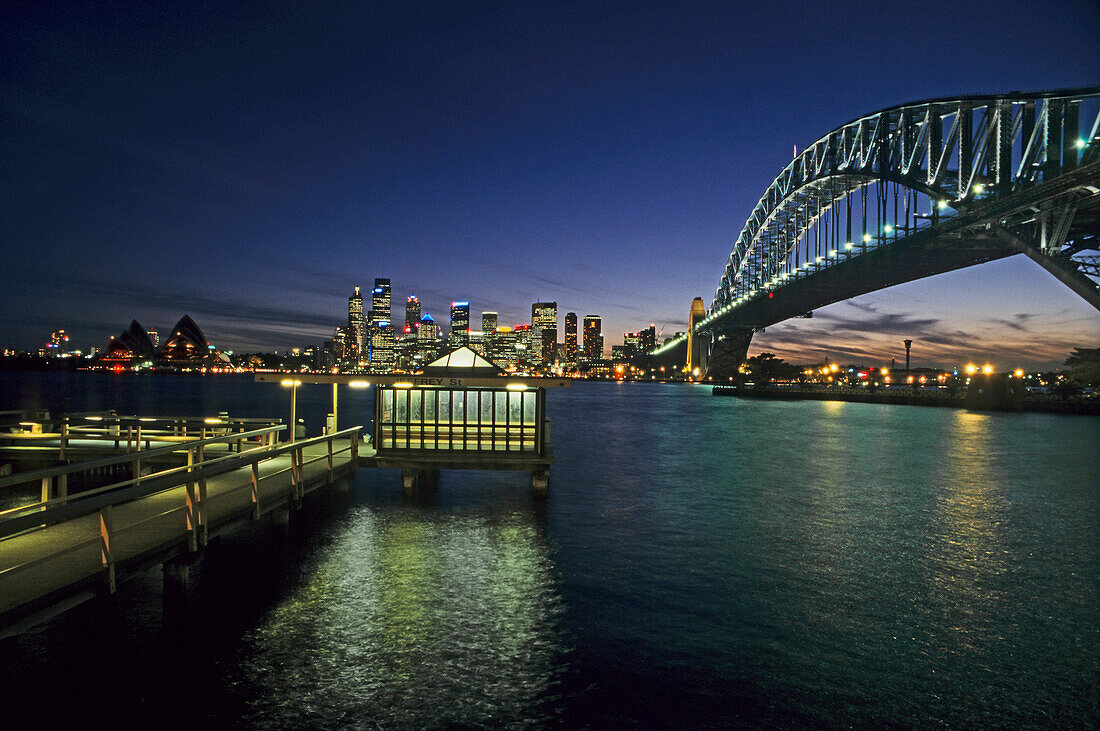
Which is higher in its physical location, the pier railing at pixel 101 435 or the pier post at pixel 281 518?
the pier railing at pixel 101 435

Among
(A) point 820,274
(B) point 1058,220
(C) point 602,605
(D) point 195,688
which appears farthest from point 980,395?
(D) point 195,688

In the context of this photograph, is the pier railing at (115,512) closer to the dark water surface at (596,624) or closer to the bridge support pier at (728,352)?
the dark water surface at (596,624)

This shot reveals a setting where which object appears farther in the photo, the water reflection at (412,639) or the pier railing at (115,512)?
the water reflection at (412,639)

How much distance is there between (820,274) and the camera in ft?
275

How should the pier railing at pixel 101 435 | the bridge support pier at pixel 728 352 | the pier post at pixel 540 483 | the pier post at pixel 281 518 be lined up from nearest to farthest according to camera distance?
the pier post at pixel 281 518
the pier railing at pixel 101 435
the pier post at pixel 540 483
the bridge support pier at pixel 728 352

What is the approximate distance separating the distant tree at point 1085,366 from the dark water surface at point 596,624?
89.1 metres

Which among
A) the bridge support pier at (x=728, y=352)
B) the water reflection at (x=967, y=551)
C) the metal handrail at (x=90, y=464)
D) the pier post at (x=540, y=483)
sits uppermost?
the bridge support pier at (x=728, y=352)

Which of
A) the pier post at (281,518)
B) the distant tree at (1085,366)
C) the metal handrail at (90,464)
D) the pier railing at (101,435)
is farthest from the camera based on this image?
the distant tree at (1085,366)

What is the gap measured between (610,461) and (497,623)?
2622cm

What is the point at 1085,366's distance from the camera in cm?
9469

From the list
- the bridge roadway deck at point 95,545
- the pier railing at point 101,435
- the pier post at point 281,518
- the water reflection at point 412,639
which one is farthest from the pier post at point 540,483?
the pier railing at point 101,435

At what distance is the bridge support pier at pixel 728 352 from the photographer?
140m

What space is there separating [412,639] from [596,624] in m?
3.47

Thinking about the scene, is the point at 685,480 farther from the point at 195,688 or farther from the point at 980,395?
the point at 980,395
